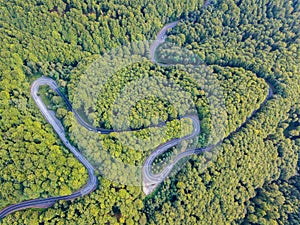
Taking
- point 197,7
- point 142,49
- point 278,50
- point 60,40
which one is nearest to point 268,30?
point 278,50

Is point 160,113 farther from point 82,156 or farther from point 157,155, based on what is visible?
point 82,156

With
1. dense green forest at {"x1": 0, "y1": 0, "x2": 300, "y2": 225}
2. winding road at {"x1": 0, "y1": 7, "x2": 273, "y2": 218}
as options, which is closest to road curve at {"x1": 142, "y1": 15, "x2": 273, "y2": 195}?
winding road at {"x1": 0, "y1": 7, "x2": 273, "y2": 218}

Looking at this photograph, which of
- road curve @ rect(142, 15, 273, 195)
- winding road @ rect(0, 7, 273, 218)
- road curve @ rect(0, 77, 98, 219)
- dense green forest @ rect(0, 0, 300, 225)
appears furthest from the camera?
road curve @ rect(142, 15, 273, 195)

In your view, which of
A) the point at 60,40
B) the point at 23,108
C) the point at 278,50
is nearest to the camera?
the point at 23,108

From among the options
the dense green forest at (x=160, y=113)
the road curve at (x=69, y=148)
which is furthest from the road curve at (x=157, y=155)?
the road curve at (x=69, y=148)

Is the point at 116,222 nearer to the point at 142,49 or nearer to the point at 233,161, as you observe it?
the point at 233,161

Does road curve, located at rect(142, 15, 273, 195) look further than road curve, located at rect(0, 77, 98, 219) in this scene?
Yes

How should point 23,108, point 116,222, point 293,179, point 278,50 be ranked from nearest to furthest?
point 116,222, point 23,108, point 293,179, point 278,50

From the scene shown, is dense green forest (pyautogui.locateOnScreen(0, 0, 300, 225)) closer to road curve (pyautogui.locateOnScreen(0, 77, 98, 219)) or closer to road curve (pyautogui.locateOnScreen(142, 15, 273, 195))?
road curve (pyautogui.locateOnScreen(0, 77, 98, 219))

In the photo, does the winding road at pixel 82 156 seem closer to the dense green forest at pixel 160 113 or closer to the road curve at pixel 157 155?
the road curve at pixel 157 155
